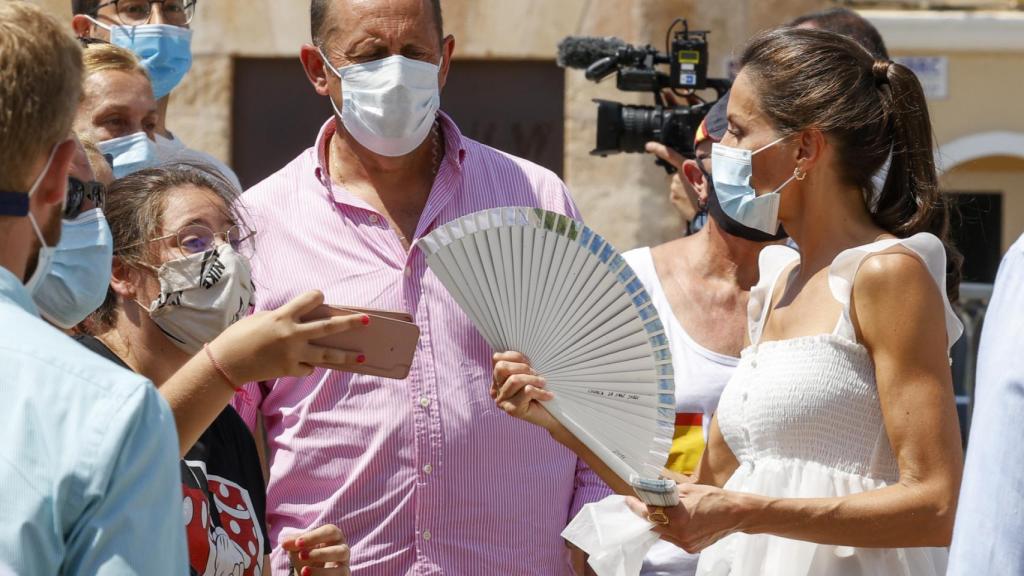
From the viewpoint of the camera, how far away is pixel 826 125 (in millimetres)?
2758

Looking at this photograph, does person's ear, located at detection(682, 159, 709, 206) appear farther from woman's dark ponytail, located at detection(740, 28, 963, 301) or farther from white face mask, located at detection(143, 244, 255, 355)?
white face mask, located at detection(143, 244, 255, 355)

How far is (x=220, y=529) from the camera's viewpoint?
2473 millimetres

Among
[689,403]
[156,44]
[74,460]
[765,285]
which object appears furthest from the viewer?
[156,44]

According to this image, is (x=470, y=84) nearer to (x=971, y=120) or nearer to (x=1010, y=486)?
(x=971, y=120)

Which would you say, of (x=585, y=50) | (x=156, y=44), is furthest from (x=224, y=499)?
(x=585, y=50)

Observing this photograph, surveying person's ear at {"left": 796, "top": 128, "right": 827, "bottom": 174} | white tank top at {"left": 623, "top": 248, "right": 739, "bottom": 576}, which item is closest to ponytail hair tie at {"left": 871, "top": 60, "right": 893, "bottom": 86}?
person's ear at {"left": 796, "top": 128, "right": 827, "bottom": 174}

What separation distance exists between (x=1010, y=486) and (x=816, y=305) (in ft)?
3.63

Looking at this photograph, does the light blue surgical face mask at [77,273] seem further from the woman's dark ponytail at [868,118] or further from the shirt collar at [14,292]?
the woman's dark ponytail at [868,118]

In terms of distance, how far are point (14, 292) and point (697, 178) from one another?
2.54m

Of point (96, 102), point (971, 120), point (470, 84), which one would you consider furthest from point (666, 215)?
point (96, 102)

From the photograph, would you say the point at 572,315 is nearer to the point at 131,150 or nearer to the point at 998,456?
the point at 998,456

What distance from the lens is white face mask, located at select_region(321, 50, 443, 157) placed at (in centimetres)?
311

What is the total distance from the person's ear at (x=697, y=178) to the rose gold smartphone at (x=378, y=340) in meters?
1.56

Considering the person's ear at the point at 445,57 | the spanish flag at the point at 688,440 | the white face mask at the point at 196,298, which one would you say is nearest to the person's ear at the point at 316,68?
the person's ear at the point at 445,57
